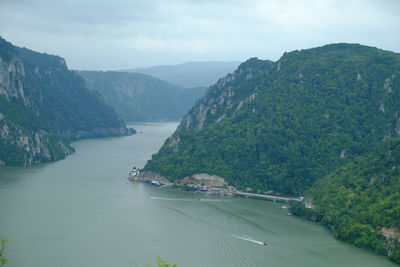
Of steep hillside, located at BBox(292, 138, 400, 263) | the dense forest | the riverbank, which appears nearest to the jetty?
the riverbank

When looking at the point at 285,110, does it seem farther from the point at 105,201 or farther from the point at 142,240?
the point at 142,240

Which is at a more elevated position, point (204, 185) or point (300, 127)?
point (300, 127)

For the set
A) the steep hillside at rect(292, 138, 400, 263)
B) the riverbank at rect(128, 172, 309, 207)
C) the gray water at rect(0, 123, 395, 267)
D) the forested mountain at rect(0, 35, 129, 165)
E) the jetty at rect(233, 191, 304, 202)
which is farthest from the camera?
the forested mountain at rect(0, 35, 129, 165)

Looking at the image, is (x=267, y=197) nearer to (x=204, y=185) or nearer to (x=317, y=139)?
(x=204, y=185)

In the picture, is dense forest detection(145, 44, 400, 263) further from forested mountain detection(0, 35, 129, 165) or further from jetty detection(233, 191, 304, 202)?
forested mountain detection(0, 35, 129, 165)

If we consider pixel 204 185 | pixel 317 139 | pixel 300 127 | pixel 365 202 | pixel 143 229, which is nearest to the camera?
pixel 143 229

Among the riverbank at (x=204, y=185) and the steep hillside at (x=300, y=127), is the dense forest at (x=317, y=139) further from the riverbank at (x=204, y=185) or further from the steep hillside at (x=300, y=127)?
the riverbank at (x=204, y=185)

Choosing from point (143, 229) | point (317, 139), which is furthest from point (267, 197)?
point (143, 229)

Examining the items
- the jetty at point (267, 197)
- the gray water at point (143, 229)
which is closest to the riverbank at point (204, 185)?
the jetty at point (267, 197)

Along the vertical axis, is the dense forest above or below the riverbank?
above
